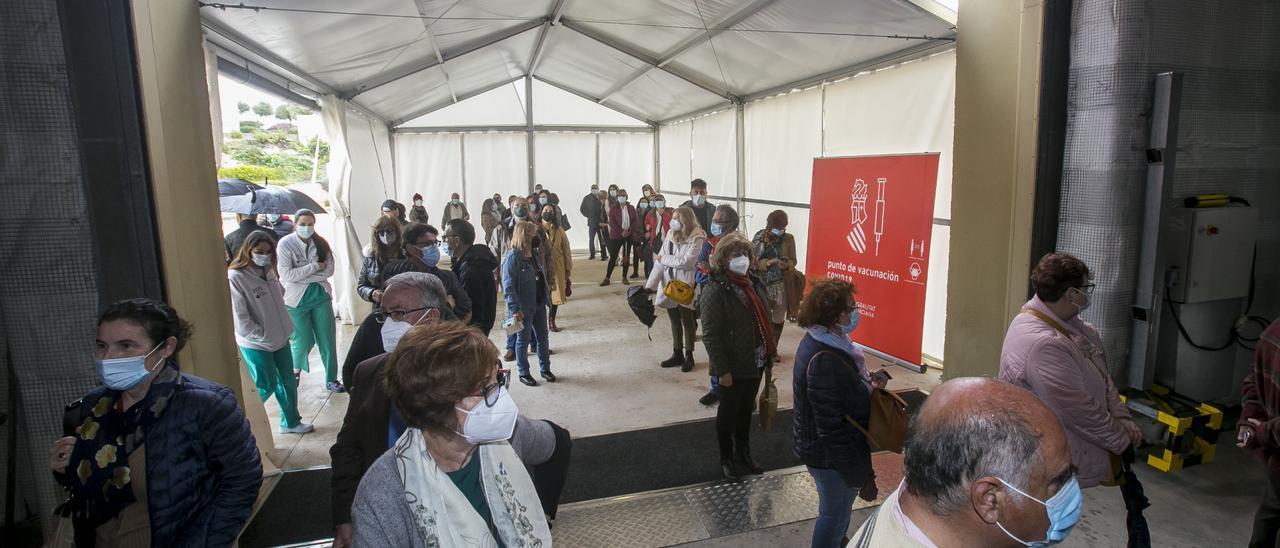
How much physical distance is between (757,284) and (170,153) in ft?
11.2

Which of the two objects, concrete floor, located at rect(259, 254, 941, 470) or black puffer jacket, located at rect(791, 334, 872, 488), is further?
concrete floor, located at rect(259, 254, 941, 470)

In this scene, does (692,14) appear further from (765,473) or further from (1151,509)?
(1151,509)

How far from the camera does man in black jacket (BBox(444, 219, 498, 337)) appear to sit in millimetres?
4977

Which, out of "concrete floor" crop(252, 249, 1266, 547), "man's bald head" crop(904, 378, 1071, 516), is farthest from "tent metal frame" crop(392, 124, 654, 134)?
"man's bald head" crop(904, 378, 1071, 516)

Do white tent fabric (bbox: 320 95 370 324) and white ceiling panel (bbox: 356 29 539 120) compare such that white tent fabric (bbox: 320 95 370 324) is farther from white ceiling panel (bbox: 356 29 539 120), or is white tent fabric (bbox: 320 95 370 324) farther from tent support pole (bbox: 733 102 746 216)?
tent support pole (bbox: 733 102 746 216)

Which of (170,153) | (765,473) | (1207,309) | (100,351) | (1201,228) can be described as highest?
(170,153)

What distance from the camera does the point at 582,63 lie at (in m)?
11.9

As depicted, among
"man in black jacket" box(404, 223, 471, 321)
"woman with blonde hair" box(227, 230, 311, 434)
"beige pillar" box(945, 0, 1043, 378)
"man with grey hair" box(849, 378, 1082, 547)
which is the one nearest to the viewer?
"man with grey hair" box(849, 378, 1082, 547)

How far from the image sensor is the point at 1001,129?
4320 millimetres

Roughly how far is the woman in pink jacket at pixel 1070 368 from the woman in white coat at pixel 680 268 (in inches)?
126

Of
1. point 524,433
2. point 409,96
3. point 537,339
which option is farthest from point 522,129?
point 524,433

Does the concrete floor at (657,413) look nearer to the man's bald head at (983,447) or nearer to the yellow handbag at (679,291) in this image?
the yellow handbag at (679,291)

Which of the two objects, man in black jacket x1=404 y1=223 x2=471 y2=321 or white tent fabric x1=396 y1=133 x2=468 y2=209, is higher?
white tent fabric x1=396 y1=133 x2=468 y2=209

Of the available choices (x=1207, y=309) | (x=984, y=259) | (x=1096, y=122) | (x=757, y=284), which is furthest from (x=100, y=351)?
(x=1207, y=309)
